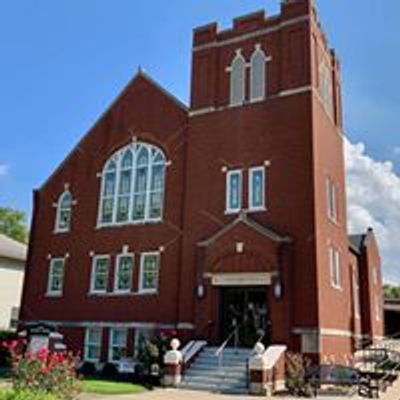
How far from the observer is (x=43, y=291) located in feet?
100

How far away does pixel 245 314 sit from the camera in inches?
913

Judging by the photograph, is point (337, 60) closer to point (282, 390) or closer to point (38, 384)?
point (282, 390)

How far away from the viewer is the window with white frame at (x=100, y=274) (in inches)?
1118

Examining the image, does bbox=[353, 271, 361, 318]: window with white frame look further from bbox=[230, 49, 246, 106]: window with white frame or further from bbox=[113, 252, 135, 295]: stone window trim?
bbox=[230, 49, 246, 106]: window with white frame

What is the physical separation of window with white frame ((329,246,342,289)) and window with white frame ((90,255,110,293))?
11.6 m

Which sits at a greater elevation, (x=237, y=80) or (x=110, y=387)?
(x=237, y=80)

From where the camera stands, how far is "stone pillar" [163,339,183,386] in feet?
67.5

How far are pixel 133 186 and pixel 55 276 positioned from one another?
7.09m

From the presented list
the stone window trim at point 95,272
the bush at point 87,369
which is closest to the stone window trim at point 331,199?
the stone window trim at point 95,272

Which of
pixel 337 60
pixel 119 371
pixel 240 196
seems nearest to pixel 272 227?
pixel 240 196

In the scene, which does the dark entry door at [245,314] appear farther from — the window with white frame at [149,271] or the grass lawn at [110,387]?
the grass lawn at [110,387]

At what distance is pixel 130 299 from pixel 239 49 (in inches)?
542

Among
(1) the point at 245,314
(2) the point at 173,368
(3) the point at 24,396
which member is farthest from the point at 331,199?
(3) the point at 24,396

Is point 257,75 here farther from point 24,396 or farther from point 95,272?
point 24,396
